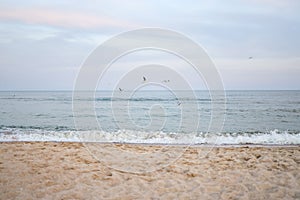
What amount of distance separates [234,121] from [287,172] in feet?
42.9

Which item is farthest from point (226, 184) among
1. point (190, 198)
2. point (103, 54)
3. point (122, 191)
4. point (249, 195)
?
point (103, 54)

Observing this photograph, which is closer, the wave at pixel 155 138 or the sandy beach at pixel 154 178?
the sandy beach at pixel 154 178

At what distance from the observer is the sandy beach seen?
4.89 m

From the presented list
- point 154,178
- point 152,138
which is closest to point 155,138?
point 152,138

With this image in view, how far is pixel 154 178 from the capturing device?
5730mm

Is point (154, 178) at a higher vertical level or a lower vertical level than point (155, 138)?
higher

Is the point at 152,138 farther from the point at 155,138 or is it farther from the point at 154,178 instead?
the point at 154,178

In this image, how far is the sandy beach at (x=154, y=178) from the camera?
489 centimetres

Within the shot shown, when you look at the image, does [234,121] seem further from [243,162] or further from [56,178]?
[56,178]

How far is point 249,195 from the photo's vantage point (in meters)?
4.86

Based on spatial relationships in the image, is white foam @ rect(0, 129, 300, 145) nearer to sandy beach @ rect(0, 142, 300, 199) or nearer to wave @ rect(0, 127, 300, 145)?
wave @ rect(0, 127, 300, 145)

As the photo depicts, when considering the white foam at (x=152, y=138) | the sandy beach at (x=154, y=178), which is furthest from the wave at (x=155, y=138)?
the sandy beach at (x=154, y=178)

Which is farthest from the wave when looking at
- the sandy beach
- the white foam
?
the sandy beach

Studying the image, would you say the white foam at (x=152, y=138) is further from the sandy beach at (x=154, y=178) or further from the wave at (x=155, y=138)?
the sandy beach at (x=154, y=178)
